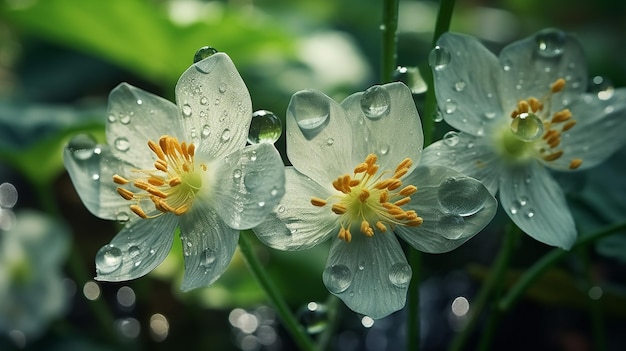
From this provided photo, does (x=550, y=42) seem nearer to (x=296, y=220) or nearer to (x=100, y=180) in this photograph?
(x=296, y=220)

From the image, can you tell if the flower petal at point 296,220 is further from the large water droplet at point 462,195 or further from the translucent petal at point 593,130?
the translucent petal at point 593,130

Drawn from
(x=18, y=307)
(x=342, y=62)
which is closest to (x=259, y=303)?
(x=18, y=307)

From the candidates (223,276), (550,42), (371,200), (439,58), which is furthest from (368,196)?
(223,276)

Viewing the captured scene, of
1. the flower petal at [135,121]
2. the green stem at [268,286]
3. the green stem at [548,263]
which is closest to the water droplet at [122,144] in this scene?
the flower petal at [135,121]

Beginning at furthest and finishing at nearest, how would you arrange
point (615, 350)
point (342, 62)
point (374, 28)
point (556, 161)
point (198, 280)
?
point (374, 28)
point (342, 62)
point (615, 350)
point (556, 161)
point (198, 280)

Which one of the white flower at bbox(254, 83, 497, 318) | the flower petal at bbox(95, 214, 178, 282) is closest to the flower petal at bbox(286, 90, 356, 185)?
the white flower at bbox(254, 83, 497, 318)

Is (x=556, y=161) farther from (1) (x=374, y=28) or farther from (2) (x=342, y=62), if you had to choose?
(1) (x=374, y=28)
